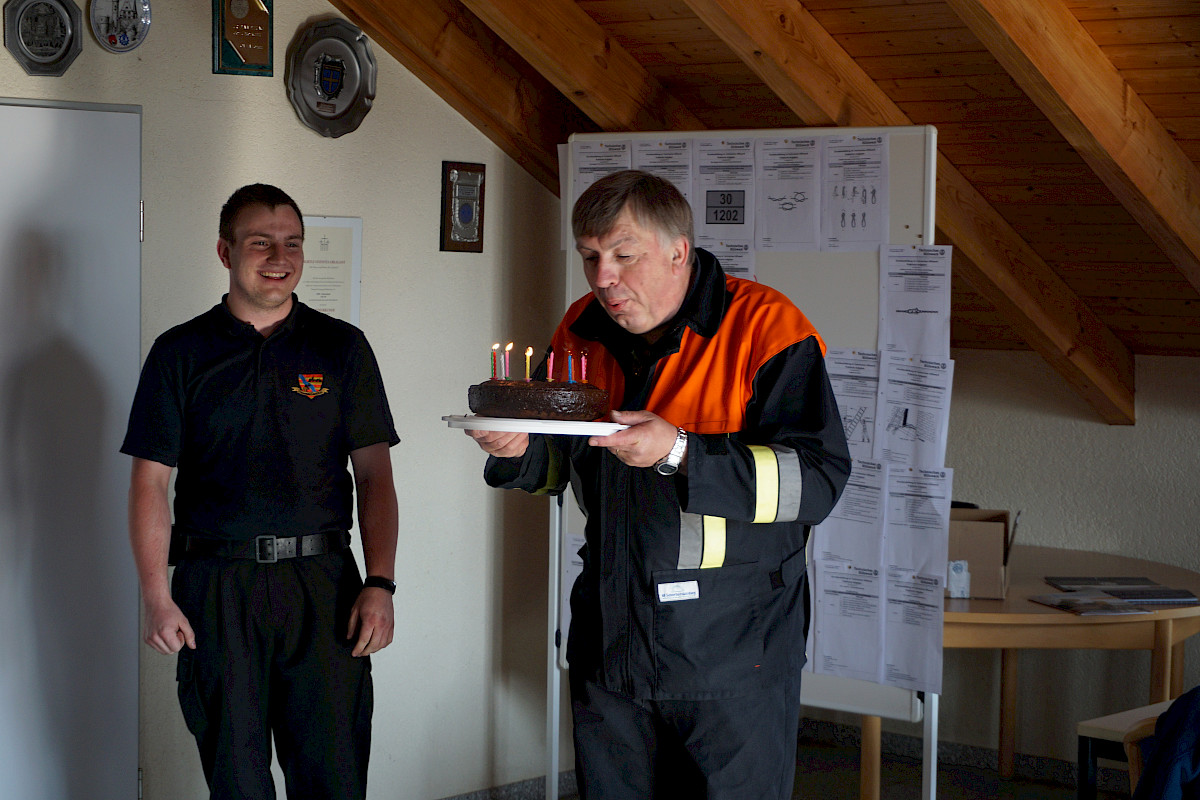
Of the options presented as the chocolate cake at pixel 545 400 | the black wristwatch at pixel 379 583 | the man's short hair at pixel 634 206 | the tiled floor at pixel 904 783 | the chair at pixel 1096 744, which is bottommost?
the tiled floor at pixel 904 783

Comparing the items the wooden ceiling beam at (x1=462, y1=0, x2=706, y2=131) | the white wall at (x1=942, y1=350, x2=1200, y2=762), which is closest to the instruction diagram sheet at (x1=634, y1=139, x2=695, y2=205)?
the wooden ceiling beam at (x1=462, y1=0, x2=706, y2=131)

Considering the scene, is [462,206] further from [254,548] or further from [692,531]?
[692,531]

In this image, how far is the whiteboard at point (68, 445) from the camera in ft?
9.87

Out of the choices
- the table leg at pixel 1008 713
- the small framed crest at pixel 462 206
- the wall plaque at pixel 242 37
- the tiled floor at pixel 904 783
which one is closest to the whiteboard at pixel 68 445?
the wall plaque at pixel 242 37

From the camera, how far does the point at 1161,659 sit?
127 inches

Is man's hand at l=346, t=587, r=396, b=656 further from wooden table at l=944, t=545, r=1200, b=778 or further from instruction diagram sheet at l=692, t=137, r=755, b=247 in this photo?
wooden table at l=944, t=545, r=1200, b=778

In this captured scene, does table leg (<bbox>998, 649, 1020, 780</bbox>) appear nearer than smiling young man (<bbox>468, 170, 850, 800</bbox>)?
No

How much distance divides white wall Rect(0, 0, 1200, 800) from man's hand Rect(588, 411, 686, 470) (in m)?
1.91

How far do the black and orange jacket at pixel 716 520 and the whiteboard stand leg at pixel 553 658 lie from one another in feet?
4.72

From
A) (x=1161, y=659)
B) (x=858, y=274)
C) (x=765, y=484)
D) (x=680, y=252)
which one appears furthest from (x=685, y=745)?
(x=1161, y=659)

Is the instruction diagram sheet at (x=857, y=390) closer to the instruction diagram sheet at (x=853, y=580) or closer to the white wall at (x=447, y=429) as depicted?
the instruction diagram sheet at (x=853, y=580)

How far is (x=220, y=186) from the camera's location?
321cm

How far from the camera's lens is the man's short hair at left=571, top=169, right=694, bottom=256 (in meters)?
1.78

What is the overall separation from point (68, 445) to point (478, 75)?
1.47 m
